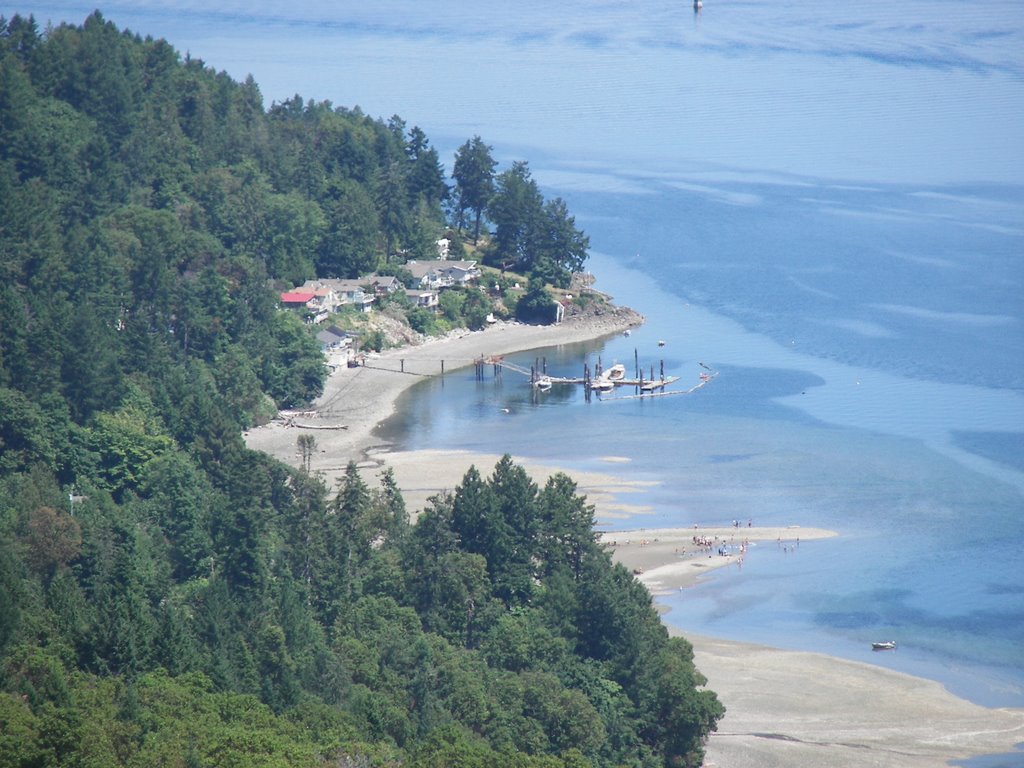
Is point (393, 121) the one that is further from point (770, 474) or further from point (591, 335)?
point (770, 474)

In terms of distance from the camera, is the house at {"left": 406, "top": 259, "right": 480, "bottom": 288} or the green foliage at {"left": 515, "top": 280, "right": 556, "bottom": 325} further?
the green foliage at {"left": 515, "top": 280, "right": 556, "bottom": 325}

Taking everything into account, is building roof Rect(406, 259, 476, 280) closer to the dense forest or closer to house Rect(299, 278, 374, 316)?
house Rect(299, 278, 374, 316)

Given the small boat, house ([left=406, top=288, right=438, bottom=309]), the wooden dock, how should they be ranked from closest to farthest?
1. the wooden dock
2. the small boat
3. house ([left=406, top=288, right=438, bottom=309])

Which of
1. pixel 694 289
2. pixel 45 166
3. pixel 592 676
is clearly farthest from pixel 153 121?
pixel 592 676

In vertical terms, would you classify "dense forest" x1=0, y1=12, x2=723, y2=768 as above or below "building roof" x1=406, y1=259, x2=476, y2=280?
below

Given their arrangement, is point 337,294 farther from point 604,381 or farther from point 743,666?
point 743,666

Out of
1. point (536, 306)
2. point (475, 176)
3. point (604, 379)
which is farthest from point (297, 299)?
point (475, 176)

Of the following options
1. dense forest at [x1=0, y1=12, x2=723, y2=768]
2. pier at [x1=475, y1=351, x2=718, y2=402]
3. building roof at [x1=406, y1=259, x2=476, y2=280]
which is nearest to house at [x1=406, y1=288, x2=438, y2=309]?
building roof at [x1=406, y1=259, x2=476, y2=280]
